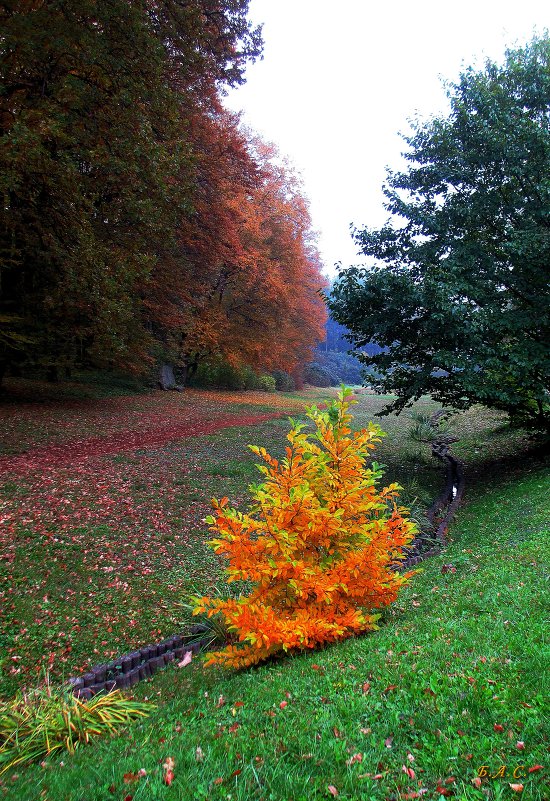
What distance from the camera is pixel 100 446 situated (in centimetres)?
1041

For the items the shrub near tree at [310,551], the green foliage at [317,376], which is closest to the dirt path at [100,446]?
the shrub near tree at [310,551]

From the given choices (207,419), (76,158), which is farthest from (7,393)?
(76,158)

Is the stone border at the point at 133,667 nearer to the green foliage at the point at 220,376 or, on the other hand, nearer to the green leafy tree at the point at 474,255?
the green leafy tree at the point at 474,255

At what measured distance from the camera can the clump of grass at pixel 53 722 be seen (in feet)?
9.46

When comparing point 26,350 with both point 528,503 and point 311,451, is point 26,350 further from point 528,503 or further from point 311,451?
point 528,503

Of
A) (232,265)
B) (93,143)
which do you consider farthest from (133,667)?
(232,265)

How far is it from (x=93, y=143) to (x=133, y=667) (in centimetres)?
1059

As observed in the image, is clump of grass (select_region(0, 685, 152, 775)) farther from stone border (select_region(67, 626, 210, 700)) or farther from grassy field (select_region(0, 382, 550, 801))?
stone border (select_region(67, 626, 210, 700))

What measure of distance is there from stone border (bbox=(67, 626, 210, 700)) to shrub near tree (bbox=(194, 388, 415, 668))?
896mm

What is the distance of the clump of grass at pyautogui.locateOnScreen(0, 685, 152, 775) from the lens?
288 cm

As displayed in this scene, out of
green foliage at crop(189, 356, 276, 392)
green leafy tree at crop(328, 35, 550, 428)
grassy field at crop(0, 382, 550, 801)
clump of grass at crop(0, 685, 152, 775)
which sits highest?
green leafy tree at crop(328, 35, 550, 428)

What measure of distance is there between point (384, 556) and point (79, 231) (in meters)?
9.63

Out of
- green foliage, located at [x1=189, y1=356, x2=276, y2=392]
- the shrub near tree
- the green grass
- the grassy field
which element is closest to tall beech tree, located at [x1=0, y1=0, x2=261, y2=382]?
the grassy field

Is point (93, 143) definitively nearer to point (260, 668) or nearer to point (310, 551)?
point (310, 551)
